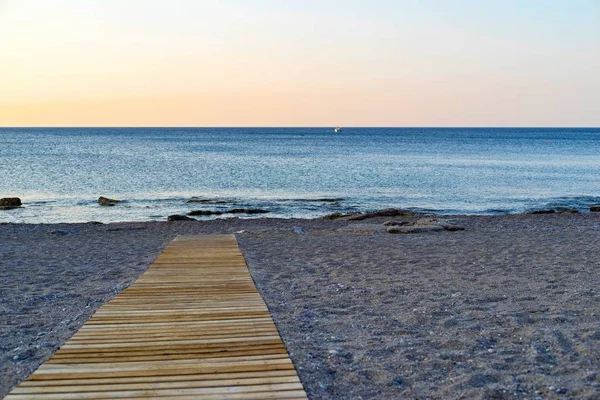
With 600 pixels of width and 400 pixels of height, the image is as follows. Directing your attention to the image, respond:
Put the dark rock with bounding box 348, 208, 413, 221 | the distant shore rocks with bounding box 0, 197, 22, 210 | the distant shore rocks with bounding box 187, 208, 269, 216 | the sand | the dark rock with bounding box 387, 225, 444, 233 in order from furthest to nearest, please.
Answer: the distant shore rocks with bounding box 0, 197, 22, 210
the distant shore rocks with bounding box 187, 208, 269, 216
the dark rock with bounding box 348, 208, 413, 221
the dark rock with bounding box 387, 225, 444, 233
the sand

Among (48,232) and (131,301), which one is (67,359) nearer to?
(131,301)

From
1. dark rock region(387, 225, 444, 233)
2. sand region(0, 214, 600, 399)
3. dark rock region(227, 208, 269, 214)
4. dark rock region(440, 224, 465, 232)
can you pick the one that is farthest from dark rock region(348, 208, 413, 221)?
sand region(0, 214, 600, 399)

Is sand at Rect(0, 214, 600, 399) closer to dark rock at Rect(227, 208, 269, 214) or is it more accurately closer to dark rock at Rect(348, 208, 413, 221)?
dark rock at Rect(348, 208, 413, 221)

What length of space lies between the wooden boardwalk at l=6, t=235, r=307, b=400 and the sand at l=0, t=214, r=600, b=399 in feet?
0.91

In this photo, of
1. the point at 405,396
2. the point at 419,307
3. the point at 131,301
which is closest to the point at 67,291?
the point at 131,301

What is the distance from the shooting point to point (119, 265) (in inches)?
433

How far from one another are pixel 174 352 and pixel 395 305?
312 centimetres

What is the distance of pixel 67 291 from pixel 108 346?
3.53 metres

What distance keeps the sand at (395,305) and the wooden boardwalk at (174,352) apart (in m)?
0.28

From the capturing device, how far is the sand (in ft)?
16.3

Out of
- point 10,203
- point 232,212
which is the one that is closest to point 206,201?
point 232,212

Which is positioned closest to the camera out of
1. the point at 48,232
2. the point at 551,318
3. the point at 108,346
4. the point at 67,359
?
the point at 67,359

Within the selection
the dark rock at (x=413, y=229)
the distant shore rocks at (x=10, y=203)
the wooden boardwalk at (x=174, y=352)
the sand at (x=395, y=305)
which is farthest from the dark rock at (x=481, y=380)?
the distant shore rocks at (x=10, y=203)

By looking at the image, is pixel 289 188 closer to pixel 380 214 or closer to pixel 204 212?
Result: pixel 204 212
